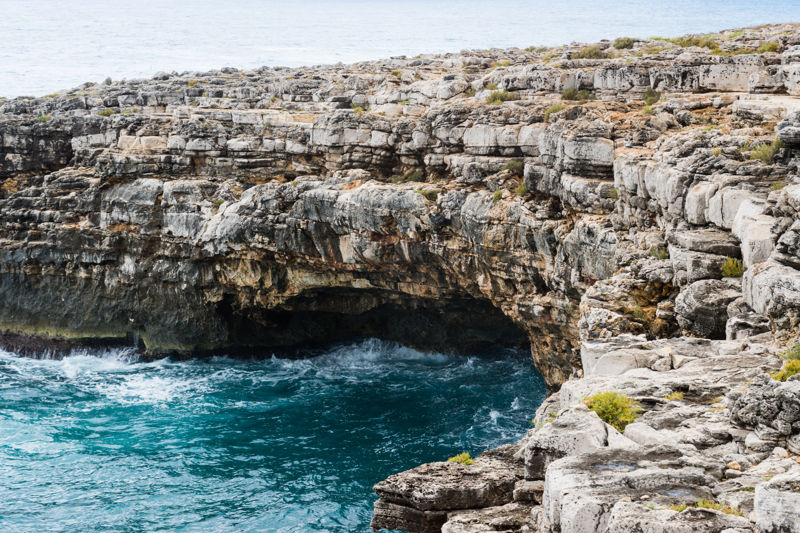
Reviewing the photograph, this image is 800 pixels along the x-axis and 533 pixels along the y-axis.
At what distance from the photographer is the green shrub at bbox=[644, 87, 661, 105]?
35.5m

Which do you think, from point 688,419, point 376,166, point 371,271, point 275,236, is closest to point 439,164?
point 376,166

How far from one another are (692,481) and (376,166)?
33.7m

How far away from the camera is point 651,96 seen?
3641cm

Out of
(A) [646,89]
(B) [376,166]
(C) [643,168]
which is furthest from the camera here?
(B) [376,166]

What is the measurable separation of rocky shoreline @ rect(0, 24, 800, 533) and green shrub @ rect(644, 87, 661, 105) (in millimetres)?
385

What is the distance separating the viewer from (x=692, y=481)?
11680 mm

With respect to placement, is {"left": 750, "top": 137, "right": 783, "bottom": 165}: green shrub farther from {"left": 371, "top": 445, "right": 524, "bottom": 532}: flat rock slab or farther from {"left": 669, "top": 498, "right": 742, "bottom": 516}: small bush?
{"left": 669, "top": 498, "right": 742, "bottom": 516}: small bush

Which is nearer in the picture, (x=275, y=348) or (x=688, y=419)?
(x=688, y=419)

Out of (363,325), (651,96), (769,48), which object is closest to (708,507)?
(651,96)

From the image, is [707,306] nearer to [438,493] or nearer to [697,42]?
[438,493]

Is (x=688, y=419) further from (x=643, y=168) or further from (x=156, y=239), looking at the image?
(x=156, y=239)

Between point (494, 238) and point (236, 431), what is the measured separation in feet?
54.9

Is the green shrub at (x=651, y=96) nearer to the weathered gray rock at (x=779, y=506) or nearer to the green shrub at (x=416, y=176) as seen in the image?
the green shrub at (x=416, y=176)

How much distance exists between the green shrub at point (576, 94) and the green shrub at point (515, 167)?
5.05 m
